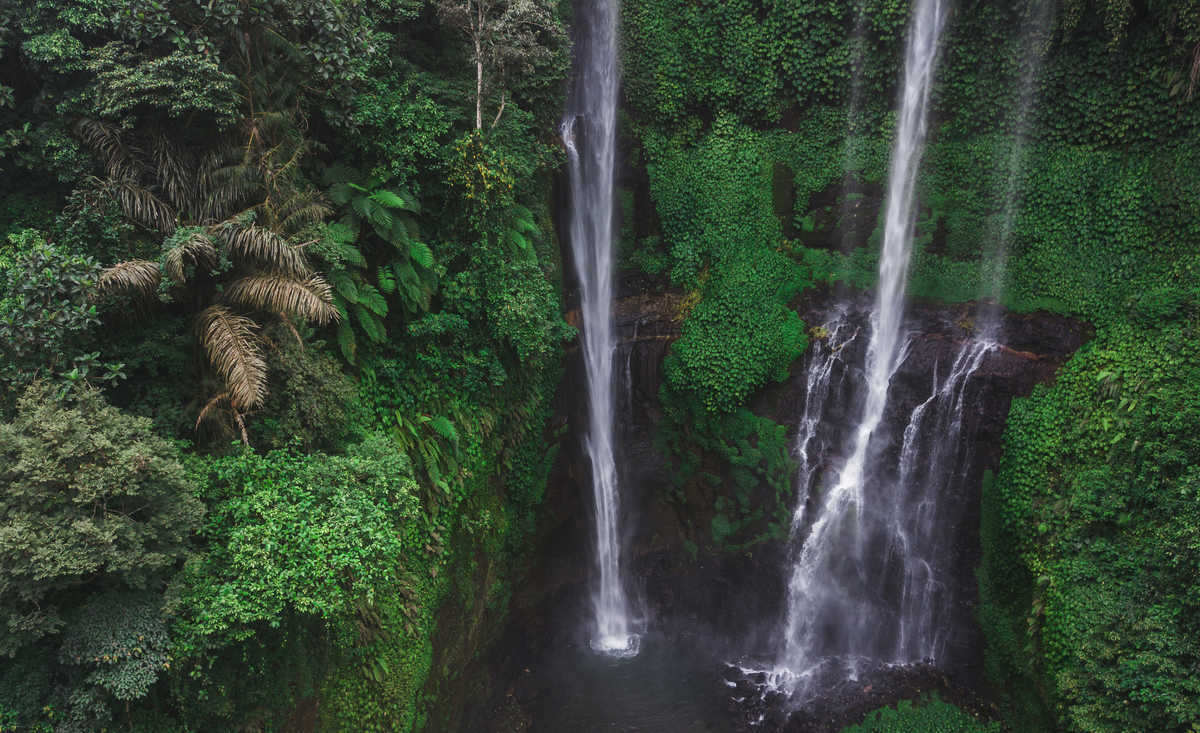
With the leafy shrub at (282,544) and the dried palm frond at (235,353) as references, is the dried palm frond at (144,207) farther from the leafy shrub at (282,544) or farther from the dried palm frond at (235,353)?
the leafy shrub at (282,544)

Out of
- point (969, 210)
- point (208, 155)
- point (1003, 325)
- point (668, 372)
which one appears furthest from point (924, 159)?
point (208, 155)

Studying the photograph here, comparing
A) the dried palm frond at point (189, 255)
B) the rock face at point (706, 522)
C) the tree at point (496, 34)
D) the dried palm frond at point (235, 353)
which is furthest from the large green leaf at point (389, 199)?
the rock face at point (706, 522)

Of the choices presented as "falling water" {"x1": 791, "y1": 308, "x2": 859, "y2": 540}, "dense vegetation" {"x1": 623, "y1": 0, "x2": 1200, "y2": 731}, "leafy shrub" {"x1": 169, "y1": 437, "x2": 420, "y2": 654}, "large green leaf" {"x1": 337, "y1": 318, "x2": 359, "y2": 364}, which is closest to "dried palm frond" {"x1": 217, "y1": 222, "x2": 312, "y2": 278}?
"large green leaf" {"x1": 337, "y1": 318, "x2": 359, "y2": 364}

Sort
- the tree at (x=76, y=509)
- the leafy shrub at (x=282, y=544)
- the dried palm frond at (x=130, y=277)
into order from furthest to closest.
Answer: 1. the dried palm frond at (x=130, y=277)
2. the leafy shrub at (x=282, y=544)
3. the tree at (x=76, y=509)

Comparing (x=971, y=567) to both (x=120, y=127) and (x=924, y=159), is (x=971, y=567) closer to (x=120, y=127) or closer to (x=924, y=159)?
(x=924, y=159)

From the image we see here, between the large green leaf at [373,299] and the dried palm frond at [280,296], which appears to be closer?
the dried palm frond at [280,296]

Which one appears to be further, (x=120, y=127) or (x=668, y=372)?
(x=668, y=372)

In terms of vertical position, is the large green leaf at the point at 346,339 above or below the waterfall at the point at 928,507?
above

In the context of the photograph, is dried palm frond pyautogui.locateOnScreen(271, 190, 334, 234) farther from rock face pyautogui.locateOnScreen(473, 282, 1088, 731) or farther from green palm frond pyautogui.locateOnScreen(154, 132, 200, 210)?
rock face pyautogui.locateOnScreen(473, 282, 1088, 731)
